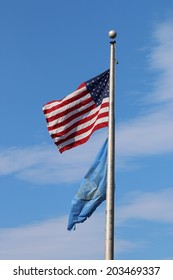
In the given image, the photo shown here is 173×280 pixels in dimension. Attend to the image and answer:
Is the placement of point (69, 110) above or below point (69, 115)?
above

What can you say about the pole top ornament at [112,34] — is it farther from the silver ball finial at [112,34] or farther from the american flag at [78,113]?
the american flag at [78,113]

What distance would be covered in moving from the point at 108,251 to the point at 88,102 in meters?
5.64

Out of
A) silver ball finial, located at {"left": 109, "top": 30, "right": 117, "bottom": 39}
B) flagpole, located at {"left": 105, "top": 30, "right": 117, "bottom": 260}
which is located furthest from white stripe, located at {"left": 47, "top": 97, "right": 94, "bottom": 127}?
silver ball finial, located at {"left": 109, "top": 30, "right": 117, "bottom": 39}

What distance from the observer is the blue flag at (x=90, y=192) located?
3072cm

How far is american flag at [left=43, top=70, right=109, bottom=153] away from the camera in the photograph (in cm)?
3216

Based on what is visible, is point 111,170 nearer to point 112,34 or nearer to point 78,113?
point 78,113

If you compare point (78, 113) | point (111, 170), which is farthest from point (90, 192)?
point (78, 113)

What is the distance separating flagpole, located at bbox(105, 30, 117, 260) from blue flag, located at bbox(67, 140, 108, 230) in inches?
32.8

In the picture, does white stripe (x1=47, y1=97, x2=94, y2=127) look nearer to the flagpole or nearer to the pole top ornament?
the flagpole

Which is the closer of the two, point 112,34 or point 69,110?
point 112,34

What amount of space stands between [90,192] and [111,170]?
1.40 m

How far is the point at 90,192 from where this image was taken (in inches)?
1218
